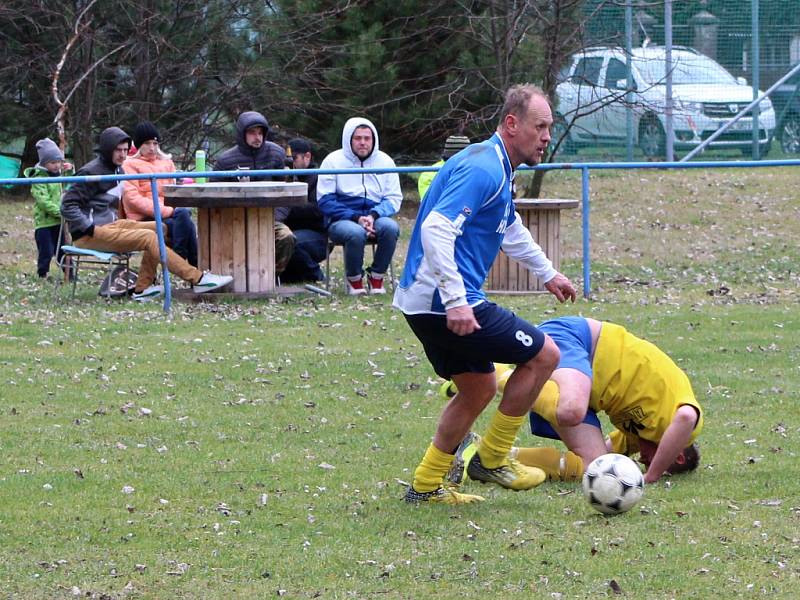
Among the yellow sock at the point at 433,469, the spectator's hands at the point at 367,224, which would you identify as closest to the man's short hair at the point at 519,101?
the yellow sock at the point at 433,469

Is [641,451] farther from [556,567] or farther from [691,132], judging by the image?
[691,132]

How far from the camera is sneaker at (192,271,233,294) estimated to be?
1200 cm

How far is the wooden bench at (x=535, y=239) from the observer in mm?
12570

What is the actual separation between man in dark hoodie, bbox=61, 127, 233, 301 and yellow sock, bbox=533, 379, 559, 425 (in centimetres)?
638

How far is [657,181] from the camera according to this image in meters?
20.1

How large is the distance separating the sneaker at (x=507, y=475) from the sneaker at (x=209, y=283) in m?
6.30

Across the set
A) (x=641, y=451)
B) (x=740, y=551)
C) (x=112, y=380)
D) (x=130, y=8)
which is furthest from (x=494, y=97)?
(x=740, y=551)

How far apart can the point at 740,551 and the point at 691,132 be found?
53.2ft

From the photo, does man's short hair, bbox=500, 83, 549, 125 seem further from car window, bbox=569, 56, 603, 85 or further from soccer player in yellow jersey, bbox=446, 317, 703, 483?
car window, bbox=569, 56, 603, 85

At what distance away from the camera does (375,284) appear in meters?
12.7

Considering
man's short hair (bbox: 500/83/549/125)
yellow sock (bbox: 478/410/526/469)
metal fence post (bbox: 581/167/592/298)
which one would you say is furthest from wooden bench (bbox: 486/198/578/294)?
man's short hair (bbox: 500/83/549/125)

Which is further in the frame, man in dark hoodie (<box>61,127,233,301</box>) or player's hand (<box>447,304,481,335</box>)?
man in dark hoodie (<box>61,127,233,301</box>)

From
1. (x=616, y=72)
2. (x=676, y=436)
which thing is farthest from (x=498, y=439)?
(x=616, y=72)

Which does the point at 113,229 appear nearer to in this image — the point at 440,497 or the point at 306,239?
the point at 306,239
